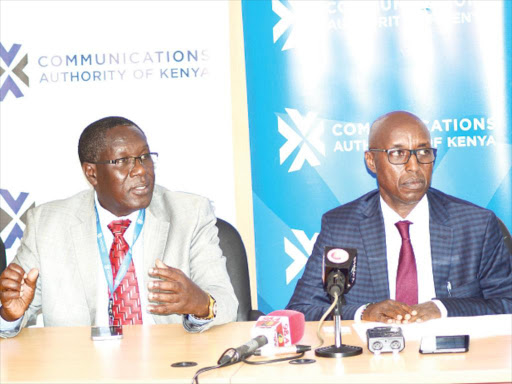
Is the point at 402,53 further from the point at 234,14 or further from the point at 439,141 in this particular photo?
the point at 234,14

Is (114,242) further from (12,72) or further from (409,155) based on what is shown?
(12,72)

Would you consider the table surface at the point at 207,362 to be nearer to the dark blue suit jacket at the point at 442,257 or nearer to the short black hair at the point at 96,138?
the dark blue suit jacket at the point at 442,257

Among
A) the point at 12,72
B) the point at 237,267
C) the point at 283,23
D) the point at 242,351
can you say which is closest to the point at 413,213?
the point at 237,267

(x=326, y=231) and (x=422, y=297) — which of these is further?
(x=326, y=231)

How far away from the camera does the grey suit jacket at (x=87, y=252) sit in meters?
3.26

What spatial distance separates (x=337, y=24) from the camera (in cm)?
455

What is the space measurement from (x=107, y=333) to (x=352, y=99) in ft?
7.84

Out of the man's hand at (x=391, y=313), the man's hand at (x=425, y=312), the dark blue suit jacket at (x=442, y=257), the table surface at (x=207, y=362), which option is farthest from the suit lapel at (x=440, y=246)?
the table surface at (x=207, y=362)

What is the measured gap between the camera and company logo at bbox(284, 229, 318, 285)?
4.51 m

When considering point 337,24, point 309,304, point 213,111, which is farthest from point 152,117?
point 309,304

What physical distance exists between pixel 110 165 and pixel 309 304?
1101mm

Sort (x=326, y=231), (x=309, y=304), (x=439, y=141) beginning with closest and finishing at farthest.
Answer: (x=309, y=304) → (x=326, y=231) → (x=439, y=141)

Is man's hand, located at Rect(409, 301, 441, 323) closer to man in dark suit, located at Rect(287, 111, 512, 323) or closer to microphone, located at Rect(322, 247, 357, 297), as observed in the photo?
man in dark suit, located at Rect(287, 111, 512, 323)

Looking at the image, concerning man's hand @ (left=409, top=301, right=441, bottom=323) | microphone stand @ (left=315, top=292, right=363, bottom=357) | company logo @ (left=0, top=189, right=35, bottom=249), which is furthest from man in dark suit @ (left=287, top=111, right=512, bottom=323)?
company logo @ (left=0, top=189, right=35, bottom=249)
